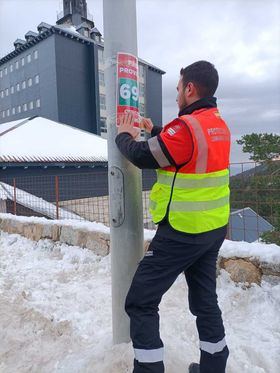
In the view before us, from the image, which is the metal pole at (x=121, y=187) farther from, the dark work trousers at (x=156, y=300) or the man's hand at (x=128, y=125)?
the dark work trousers at (x=156, y=300)

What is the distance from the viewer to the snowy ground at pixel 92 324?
239 centimetres

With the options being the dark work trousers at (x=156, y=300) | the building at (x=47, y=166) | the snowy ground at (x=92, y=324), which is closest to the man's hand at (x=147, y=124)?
the dark work trousers at (x=156, y=300)

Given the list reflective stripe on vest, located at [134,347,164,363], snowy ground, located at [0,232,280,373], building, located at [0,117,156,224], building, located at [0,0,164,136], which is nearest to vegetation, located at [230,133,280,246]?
snowy ground, located at [0,232,280,373]

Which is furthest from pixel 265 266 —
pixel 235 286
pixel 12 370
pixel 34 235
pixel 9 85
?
pixel 9 85

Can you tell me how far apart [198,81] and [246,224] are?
12.0 ft

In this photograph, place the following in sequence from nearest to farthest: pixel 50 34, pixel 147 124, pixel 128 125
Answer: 1. pixel 128 125
2. pixel 147 124
3. pixel 50 34

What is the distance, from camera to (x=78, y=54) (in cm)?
3734

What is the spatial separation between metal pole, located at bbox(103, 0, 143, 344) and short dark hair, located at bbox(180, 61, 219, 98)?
1.77ft

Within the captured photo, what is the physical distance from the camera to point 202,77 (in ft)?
6.35

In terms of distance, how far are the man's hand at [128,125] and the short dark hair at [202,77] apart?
41cm

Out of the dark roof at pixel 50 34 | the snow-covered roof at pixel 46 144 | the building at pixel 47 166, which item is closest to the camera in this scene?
the building at pixel 47 166

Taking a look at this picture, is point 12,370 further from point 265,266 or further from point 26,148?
point 26,148

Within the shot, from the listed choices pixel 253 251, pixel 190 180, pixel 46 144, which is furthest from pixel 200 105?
pixel 46 144

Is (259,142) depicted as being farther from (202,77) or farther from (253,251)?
(202,77)
